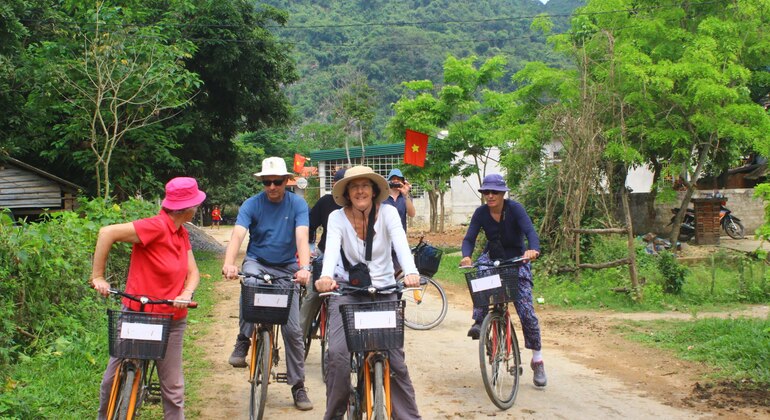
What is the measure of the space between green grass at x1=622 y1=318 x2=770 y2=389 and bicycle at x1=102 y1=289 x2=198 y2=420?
200 inches

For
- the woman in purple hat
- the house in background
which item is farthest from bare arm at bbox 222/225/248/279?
the house in background

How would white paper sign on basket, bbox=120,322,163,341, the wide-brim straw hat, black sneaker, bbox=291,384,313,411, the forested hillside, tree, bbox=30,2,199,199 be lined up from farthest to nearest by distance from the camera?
the forested hillside
tree, bbox=30,2,199,199
black sneaker, bbox=291,384,313,411
the wide-brim straw hat
white paper sign on basket, bbox=120,322,163,341

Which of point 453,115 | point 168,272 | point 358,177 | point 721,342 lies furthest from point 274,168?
point 453,115

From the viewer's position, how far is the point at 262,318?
5.55 meters

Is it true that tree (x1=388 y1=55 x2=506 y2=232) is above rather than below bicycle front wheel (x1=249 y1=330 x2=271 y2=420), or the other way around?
above

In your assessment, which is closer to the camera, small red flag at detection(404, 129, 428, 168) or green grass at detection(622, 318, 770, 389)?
green grass at detection(622, 318, 770, 389)

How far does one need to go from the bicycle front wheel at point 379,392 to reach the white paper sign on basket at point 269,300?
125 cm

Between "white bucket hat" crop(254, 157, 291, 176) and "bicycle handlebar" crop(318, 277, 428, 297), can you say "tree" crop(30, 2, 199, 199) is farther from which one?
"bicycle handlebar" crop(318, 277, 428, 297)

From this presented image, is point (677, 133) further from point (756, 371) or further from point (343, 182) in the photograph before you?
point (343, 182)

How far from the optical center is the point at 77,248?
8.45 metres

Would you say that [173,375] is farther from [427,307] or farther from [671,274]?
[671,274]

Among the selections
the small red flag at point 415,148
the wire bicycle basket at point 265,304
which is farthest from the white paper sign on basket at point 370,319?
the small red flag at point 415,148

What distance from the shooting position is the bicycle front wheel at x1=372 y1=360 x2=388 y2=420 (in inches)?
175

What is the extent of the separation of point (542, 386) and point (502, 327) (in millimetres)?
808
